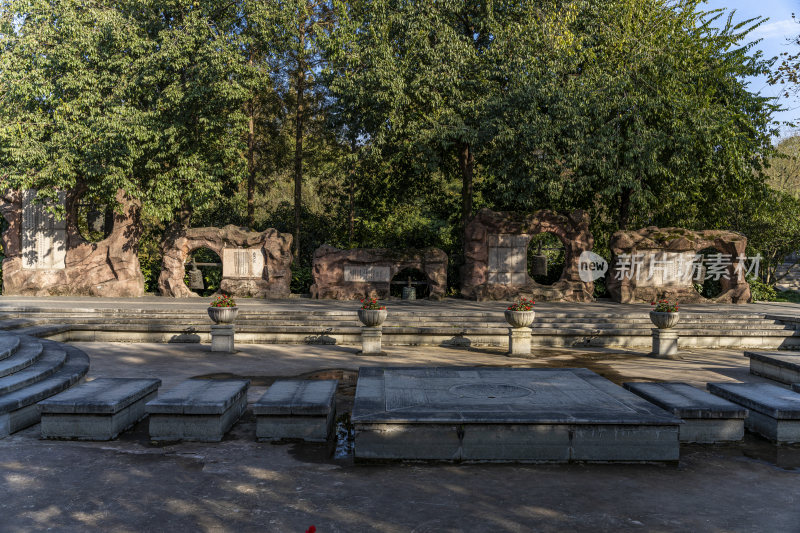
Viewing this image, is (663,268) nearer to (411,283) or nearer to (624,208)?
(624,208)

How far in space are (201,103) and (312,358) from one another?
496 inches

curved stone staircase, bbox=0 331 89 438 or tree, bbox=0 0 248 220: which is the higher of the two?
tree, bbox=0 0 248 220

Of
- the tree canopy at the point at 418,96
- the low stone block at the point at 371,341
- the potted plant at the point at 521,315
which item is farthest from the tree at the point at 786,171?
the low stone block at the point at 371,341

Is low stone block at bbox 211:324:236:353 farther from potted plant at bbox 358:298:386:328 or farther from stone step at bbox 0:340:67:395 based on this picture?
stone step at bbox 0:340:67:395

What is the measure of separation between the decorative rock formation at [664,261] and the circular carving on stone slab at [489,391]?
15.6 metres

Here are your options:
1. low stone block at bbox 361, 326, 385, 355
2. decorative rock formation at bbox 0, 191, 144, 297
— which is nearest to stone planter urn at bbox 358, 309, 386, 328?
low stone block at bbox 361, 326, 385, 355

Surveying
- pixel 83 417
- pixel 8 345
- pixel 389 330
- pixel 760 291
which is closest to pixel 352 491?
pixel 83 417

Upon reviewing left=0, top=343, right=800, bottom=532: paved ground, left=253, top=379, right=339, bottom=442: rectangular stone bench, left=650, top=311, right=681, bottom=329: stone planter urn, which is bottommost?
left=0, top=343, right=800, bottom=532: paved ground

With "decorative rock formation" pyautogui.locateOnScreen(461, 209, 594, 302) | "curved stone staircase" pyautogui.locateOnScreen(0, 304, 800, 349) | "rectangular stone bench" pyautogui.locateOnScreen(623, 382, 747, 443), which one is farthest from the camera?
"decorative rock formation" pyautogui.locateOnScreen(461, 209, 594, 302)

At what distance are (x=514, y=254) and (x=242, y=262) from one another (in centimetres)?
1017

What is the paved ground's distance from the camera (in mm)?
5055

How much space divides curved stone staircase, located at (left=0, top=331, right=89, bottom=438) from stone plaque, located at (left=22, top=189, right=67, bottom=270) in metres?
12.4

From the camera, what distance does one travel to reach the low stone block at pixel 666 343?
1398cm

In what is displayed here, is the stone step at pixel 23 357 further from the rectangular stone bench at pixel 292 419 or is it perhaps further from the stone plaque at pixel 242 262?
the stone plaque at pixel 242 262
